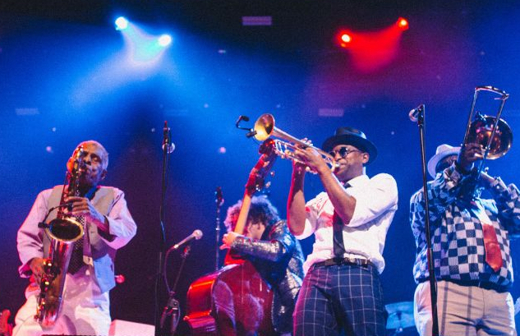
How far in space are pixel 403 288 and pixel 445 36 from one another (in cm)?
391

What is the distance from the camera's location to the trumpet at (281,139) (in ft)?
15.1

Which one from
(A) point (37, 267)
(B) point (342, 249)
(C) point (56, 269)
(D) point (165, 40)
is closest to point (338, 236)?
(B) point (342, 249)

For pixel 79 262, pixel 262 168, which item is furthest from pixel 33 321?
pixel 262 168

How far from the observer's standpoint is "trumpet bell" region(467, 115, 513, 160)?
15.5 ft

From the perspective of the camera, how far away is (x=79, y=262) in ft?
15.6

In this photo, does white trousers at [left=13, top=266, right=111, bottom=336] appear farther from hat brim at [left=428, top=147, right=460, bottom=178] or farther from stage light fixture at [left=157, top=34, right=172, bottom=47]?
stage light fixture at [left=157, top=34, right=172, bottom=47]

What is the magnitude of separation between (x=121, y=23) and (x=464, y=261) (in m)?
6.42

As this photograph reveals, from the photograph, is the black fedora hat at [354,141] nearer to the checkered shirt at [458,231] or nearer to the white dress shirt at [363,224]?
the white dress shirt at [363,224]

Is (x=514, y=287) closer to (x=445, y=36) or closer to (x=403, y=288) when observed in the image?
(x=403, y=288)

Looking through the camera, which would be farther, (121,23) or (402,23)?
(121,23)

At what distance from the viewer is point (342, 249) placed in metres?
3.99

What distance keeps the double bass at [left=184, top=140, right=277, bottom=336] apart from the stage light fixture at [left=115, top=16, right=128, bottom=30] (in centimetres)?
426

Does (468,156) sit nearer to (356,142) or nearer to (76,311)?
(356,142)

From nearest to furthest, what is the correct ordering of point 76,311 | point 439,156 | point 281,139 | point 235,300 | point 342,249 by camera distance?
point 342,249 < point 76,311 < point 281,139 < point 235,300 < point 439,156
